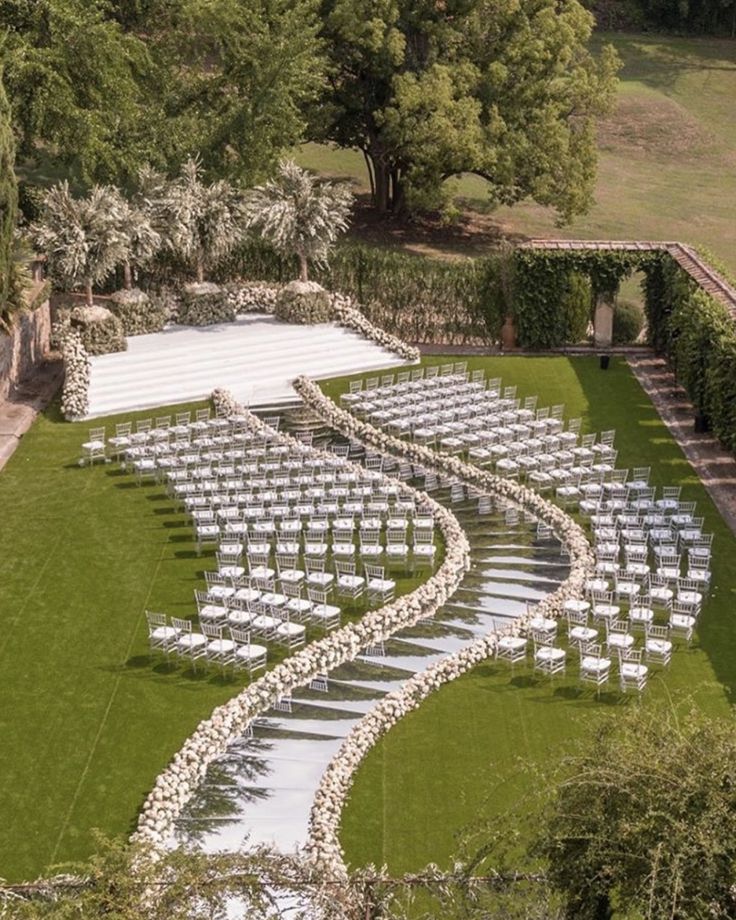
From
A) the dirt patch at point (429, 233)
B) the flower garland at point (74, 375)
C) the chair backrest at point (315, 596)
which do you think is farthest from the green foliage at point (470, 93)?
the chair backrest at point (315, 596)

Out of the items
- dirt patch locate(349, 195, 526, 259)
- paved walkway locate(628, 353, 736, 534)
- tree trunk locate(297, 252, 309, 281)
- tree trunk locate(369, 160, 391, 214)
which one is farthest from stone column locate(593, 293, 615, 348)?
tree trunk locate(369, 160, 391, 214)

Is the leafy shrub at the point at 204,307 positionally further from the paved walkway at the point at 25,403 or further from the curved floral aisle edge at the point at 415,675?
the curved floral aisle edge at the point at 415,675

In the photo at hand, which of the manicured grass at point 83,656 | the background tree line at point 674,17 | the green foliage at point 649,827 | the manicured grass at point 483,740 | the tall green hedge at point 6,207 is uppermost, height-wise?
the background tree line at point 674,17

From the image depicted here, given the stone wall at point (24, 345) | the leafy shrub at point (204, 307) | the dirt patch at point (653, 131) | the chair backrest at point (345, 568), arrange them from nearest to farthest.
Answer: the chair backrest at point (345, 568)
the stone wall at point (24, 345)
the leafy shrub at point (204, 307)
the dirt patch at point (653, 131)

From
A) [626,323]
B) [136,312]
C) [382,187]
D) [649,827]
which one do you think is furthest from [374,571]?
[382,187]

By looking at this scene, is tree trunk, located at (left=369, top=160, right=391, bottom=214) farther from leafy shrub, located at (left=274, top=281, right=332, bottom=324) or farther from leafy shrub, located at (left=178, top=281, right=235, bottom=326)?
leafy shrub, located at (left=178, top=281, right=235, bottom=326)

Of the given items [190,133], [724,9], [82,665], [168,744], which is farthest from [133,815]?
[724,9]
